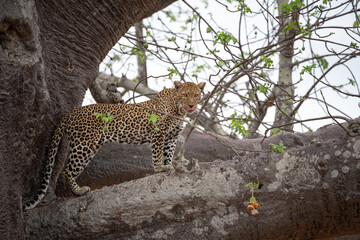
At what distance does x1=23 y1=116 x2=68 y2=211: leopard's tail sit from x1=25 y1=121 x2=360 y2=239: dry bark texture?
251 mm

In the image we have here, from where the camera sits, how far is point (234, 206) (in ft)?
13.4

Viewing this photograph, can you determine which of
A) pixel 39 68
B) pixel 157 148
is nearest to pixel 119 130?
pixel 157 148

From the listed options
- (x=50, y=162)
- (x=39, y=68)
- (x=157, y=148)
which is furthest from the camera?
(x=157, y=148)

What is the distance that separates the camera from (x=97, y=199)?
4176 mm

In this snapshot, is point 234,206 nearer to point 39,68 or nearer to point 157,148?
point 157,148

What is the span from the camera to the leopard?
472 centimetres

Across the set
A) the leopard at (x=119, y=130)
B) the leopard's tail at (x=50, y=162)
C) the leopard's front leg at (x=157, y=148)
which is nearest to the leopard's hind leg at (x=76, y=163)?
the leopard at (x=119, y=130)

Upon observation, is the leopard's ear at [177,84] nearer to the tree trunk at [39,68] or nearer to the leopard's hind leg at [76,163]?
the tree trunk at [39,68]

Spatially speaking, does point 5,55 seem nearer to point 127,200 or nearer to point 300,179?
point 127,200

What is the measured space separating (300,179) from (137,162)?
274cm

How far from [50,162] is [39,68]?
113 cm

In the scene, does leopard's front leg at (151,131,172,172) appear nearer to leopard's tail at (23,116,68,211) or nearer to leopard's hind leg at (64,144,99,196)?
leopard's hind leg at (64,144,99,196)

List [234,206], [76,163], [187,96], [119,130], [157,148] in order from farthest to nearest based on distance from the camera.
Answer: [187,96]
[157,148]
[119,130]
[76,163]
[234,206]

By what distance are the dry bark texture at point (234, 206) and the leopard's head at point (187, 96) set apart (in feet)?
4.27
